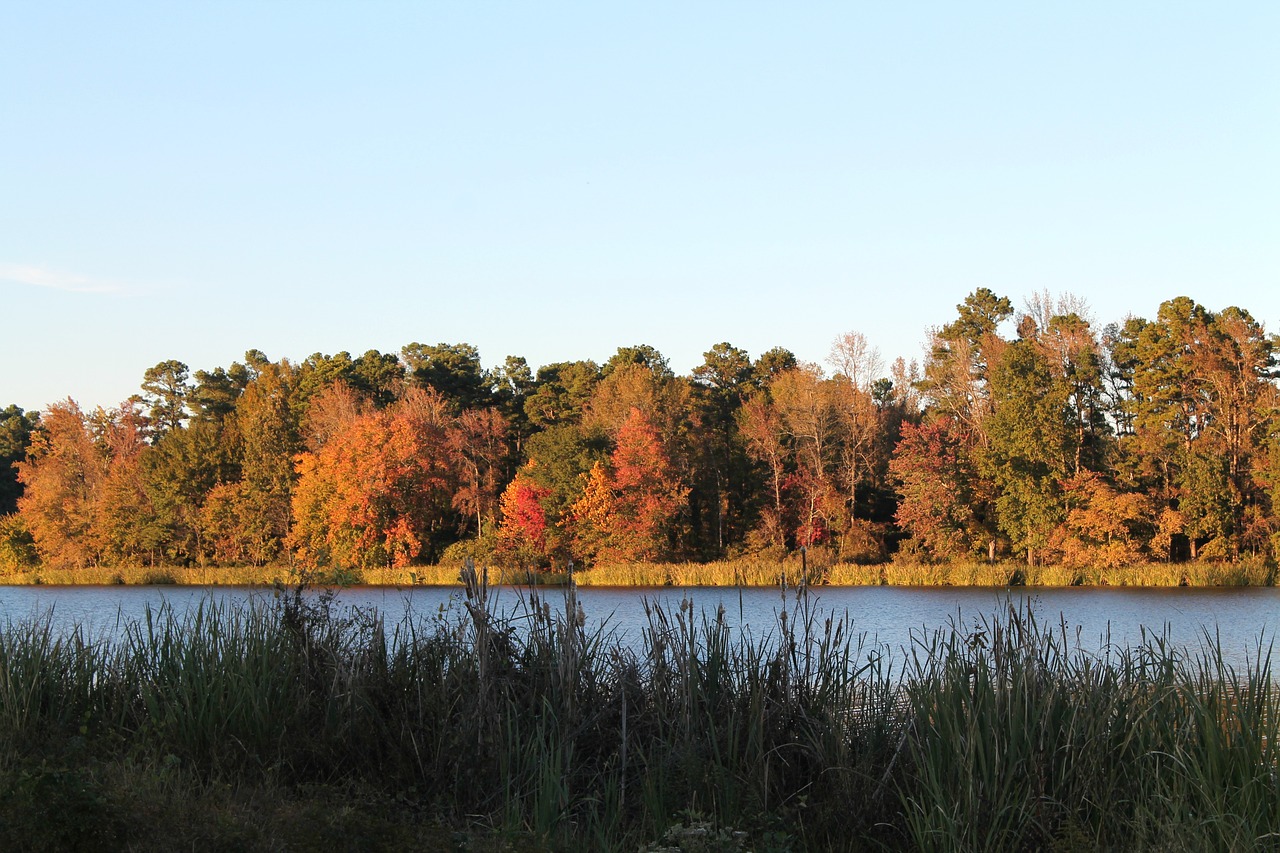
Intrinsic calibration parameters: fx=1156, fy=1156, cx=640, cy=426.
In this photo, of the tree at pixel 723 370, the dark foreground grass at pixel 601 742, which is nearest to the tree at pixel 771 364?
the tree at pixel 723 370

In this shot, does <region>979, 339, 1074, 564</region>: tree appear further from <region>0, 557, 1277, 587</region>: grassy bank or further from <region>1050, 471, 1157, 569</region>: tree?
<region>0, 557, 1277, 587</region>: grassy bank

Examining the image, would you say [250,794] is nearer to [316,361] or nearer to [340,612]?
[340,612]

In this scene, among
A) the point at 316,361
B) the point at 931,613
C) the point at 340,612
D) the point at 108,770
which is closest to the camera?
the point at 108,770

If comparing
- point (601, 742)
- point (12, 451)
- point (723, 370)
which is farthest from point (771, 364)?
point (601, 742)

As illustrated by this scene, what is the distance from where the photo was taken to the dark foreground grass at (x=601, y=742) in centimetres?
587

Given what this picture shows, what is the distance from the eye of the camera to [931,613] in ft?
95.6

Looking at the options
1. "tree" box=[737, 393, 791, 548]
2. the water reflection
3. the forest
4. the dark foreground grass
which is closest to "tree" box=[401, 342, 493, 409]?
the forest

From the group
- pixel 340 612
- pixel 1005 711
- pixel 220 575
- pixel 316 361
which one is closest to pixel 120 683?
pixel 340 612

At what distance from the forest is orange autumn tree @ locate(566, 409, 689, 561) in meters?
0.10

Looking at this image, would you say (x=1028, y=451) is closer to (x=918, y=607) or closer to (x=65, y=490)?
(x=918, y=607)

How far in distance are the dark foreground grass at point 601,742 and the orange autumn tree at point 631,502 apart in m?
40.9

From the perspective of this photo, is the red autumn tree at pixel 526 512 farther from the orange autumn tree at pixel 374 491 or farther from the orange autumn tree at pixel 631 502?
the orange autumn tree at pixel 374 491

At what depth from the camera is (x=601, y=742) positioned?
7.43 m

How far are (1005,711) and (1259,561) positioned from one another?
40.4 m
